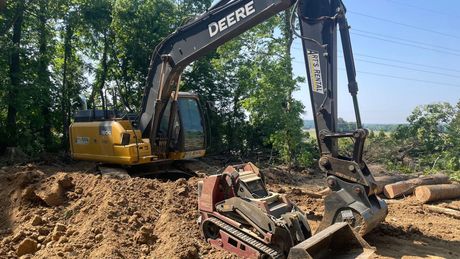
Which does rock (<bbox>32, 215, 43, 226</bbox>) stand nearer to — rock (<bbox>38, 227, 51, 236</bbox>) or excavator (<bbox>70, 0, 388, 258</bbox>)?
rock (<bbox>38, 227, 51, 236</bbox>)

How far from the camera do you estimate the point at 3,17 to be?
13711mm

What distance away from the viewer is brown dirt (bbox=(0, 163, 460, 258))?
4.80 metres

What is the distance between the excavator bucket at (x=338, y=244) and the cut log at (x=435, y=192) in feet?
16.0

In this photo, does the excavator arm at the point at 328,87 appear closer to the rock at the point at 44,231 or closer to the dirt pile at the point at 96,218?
the dirt pile at the point at 96,218

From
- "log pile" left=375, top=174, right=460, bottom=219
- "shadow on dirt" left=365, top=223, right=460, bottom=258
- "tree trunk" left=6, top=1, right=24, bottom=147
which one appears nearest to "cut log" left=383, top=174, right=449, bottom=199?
"log pile" left=375, top=174, right=460, bottom=219

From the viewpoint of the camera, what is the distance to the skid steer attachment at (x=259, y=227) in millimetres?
4332

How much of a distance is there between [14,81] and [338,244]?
11954 millimetres

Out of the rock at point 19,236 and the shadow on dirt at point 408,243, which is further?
the shadow on dirt at point 408,243

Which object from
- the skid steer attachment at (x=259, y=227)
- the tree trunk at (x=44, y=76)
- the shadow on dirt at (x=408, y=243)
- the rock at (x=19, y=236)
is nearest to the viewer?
the skid steer attachment at (x=259, y=227)

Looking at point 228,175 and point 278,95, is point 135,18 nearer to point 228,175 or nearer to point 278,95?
point 278,95

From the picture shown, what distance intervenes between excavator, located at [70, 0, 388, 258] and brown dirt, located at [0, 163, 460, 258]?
474mm

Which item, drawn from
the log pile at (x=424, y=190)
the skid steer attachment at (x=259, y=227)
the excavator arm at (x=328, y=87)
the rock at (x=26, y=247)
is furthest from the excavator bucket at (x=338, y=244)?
the log pile at (x=424, y=190)

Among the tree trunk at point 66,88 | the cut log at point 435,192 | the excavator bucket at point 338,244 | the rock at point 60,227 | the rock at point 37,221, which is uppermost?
the tree trunk at point 66,88

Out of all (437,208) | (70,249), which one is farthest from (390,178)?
(70,249)
